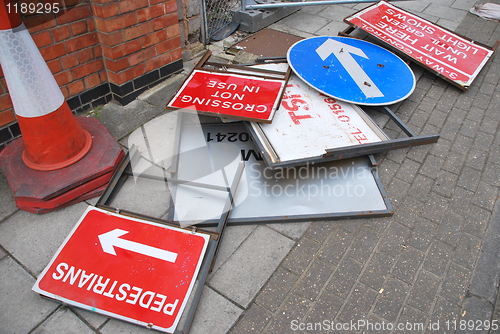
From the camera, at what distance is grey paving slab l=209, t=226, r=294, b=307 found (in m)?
2.18

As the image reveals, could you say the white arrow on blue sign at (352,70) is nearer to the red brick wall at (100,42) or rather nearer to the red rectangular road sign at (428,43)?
the red rectangular road sign at (428,43)

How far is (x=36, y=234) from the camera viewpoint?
7.97 feet

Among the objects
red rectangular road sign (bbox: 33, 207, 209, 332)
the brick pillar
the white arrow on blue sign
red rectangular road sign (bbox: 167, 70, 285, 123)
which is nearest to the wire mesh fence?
the brick pillar

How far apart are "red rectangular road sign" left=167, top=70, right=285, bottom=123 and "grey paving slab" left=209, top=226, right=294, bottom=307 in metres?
0.94

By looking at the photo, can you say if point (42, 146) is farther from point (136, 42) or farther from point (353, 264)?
point (353, 264)

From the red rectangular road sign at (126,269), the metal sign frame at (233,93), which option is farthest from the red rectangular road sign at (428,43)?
the red rectangular road sign at (126,269)

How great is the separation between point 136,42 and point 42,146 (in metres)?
1.41

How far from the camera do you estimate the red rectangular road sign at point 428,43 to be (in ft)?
13.0

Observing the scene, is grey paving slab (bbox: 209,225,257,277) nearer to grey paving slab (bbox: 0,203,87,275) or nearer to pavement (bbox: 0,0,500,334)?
pavement (bbox: 0,0,500,334)

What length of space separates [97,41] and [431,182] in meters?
3.22

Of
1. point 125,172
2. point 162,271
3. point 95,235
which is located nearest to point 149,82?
point 125,172

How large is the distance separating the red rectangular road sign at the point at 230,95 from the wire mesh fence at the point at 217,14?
1.71 metres

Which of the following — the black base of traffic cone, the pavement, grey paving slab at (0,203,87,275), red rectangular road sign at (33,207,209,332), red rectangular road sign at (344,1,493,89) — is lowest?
the pavement

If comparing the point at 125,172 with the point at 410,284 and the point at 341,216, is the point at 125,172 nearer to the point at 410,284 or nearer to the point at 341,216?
the point at 341,216
